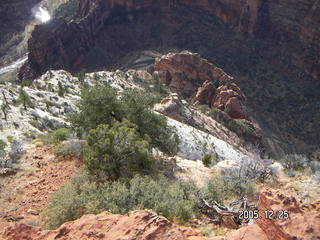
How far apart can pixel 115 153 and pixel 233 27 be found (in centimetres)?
8078

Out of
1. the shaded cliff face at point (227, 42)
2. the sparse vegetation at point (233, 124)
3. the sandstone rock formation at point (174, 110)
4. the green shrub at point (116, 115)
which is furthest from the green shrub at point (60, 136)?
the shaded cliff face at point (227, 42)

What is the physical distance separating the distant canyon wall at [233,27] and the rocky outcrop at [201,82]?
2866 centimetres

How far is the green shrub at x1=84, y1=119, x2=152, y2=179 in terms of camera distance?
53.0 feet

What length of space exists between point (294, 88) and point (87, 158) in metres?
66.6

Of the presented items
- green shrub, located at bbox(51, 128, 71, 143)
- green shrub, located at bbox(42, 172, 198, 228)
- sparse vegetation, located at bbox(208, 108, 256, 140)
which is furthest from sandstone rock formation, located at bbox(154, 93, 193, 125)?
green shrub, located at bbox(42, 172, 198, 228)

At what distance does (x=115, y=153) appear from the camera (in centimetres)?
1664

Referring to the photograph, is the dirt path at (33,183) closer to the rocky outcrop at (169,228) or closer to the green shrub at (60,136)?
the green shrub at (60,136)

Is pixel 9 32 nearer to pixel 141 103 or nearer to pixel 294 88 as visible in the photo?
pixel 294 88

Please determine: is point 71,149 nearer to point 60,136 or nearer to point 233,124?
point 60,136

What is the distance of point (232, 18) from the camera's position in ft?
303

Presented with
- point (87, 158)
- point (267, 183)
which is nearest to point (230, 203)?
point (267, 183)

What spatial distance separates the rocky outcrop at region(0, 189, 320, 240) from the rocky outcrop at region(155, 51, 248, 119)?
4432 centimetres

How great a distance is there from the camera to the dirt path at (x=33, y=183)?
44.8 ft

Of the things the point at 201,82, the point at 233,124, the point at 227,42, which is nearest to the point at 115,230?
the point at 233,124
